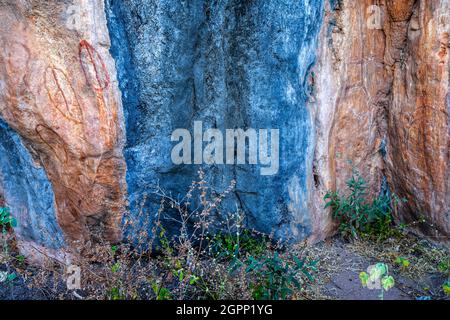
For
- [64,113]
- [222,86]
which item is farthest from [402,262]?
[64,113]

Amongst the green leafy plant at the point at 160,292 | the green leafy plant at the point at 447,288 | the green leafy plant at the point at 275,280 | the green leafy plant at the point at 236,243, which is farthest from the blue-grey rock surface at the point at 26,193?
the green leafy plant at the point at 447,288

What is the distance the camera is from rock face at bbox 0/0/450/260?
9.56 ft

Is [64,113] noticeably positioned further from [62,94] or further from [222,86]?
[222,86]

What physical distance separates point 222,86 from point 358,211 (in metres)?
1.61

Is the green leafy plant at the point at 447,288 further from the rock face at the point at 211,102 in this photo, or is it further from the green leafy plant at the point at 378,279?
the rock face at the point at 211,102

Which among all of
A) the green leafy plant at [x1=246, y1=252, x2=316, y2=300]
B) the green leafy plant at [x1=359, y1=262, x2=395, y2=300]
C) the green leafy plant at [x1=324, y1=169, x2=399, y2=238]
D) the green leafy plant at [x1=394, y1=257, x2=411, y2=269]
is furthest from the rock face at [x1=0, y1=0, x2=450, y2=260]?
the green leafy plant at [x1=359, y1=262, x2=395, y2=300]

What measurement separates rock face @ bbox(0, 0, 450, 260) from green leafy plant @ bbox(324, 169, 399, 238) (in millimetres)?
120

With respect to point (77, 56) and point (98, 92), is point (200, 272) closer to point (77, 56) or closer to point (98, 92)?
point (98, 92)

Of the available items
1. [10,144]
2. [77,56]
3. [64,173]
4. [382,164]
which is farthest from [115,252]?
[382,164]

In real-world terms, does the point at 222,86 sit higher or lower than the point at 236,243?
higher

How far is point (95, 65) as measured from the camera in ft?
9.36

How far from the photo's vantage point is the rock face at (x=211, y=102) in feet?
9.56

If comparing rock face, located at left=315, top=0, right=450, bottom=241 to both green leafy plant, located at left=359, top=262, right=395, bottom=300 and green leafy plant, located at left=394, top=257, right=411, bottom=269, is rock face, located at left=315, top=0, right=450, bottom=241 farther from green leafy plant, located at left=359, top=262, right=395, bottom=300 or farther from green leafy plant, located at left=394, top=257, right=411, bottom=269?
→ green leafy plant, located at left=359, top=262, right=395, bottom=300

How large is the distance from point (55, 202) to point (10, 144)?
23.2 inches
